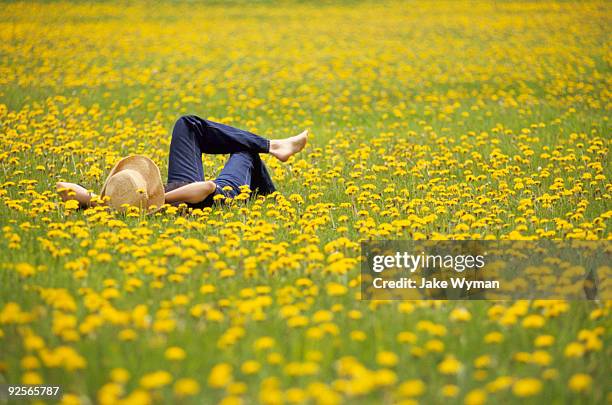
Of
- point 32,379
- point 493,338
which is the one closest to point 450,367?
point 493,338

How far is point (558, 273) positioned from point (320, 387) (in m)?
1.91

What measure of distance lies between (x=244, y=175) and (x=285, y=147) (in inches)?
21.1

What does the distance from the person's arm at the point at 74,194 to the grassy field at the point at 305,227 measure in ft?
0.32

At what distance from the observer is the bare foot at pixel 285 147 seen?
6.03 metres

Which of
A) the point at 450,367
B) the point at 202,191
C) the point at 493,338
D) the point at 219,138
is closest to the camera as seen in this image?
the point at 450,367

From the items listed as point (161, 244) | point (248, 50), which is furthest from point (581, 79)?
point (161, 244)

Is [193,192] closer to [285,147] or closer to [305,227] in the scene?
[305,227]

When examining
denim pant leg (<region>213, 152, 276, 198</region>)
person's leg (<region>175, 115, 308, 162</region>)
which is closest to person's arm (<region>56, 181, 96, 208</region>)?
denim pant leg (<region>213, 152, 276, 198</region>)

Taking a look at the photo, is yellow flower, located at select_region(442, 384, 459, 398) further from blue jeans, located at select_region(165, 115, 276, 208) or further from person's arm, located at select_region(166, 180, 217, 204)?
blue jeans, located at select_region(165, 115, 276, 208)

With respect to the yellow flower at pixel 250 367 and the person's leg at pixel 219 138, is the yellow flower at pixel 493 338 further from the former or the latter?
the person's leg at pixel 219 138

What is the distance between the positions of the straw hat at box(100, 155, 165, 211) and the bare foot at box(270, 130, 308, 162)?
1165 mm

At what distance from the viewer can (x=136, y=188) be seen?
5020 mm

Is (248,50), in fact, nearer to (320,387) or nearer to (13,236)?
(13,236)

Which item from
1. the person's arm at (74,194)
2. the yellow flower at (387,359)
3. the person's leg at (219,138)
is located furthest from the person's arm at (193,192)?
the yellow flower at (387,359)
